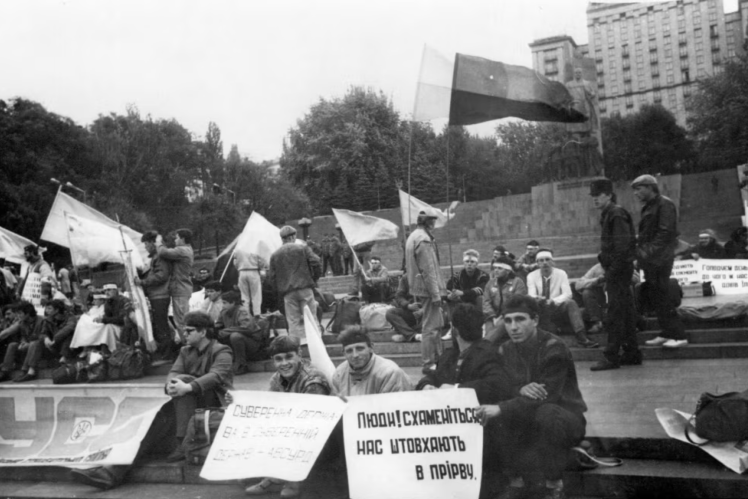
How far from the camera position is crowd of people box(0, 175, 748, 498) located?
13.9 feet

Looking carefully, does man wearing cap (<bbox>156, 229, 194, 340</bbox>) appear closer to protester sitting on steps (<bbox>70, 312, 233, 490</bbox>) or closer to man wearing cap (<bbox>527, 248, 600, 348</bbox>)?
protester sitting on steps (<bbox>70, 312, 233, 490</bbox>)

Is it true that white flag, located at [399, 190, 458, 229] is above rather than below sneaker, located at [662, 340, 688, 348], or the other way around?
above

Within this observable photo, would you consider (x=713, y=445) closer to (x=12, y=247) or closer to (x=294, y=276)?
(x=294, y=276)

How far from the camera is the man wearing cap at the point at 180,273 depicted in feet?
31.0

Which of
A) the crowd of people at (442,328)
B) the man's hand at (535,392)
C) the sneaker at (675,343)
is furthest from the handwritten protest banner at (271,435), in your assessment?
the sneaker at (675,343)

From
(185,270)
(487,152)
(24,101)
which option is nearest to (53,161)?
(24,101)

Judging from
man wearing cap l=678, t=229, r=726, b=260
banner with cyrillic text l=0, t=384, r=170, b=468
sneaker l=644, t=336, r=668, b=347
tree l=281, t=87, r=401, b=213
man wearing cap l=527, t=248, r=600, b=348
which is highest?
tree l=281, t=87, r=401, b=213

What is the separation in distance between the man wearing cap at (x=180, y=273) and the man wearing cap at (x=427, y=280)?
3.51 metres

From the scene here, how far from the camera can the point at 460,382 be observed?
15.1 ft

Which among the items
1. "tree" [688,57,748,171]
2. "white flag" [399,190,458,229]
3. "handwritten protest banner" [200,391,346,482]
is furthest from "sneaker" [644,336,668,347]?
"tree" [688,57,748,171]

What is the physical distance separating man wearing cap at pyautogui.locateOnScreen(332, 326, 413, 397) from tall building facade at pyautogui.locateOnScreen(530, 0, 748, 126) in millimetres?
5577

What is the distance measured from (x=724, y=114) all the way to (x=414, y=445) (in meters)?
29.8

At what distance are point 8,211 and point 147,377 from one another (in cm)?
1606

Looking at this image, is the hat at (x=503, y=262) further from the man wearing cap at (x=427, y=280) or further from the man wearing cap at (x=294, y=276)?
the man wearing cap at (x=294, y=276)
